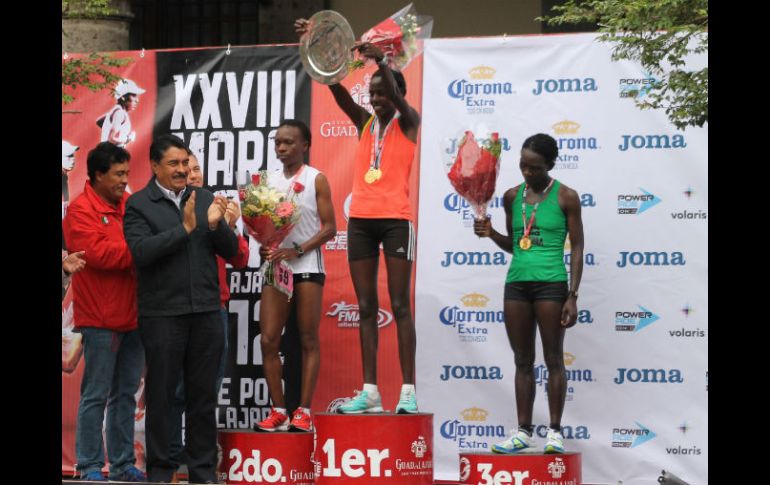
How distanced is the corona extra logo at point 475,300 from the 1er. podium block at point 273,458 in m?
1.95

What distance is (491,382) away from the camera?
777 centimetres

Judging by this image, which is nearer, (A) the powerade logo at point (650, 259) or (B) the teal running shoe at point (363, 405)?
(B) the teal running shoe at point (363, 405)

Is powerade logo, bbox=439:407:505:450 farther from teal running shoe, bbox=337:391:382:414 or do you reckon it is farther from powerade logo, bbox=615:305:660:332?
teal running shoe, bbox=337:391:382:414

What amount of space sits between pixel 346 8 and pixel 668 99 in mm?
4931

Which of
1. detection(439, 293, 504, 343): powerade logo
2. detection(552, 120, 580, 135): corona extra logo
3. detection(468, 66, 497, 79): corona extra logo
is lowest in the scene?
detection(439, 293, 504, 343): powerade logo

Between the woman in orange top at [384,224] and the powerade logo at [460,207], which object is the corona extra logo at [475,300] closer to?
the powerade logo at [460,207]

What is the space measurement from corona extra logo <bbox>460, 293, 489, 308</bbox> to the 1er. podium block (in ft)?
6.39

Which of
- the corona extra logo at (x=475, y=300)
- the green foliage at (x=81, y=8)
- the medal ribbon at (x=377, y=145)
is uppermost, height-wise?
the green foliage at (x=81, y=8)

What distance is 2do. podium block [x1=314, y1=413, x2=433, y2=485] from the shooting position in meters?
5.88

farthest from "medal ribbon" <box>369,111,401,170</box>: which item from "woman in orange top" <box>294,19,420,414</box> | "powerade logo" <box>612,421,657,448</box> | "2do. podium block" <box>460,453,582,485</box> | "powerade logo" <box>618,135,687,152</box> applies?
"powerade logo" <box>612,421,657,448</box>

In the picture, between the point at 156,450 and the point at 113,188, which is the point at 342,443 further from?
the point at 113,188

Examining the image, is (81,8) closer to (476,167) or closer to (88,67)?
(88,67)

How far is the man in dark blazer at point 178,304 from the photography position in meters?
6.05

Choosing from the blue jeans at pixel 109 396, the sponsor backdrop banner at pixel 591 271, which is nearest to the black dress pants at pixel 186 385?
the blue jeans at pixel 109 396
